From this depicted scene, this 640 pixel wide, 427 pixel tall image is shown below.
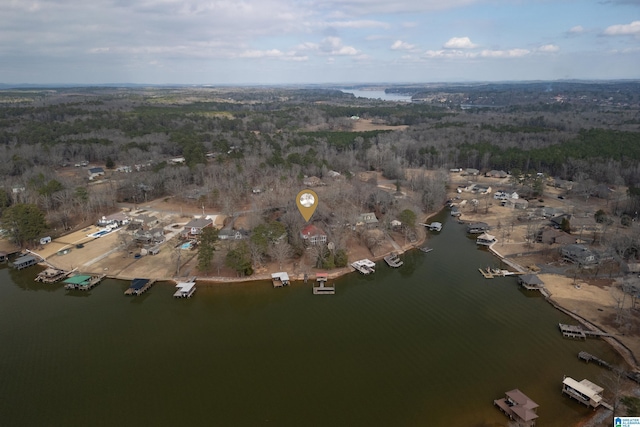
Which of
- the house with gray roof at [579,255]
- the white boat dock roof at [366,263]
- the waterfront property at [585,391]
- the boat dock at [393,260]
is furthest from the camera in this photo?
the boat dock at [393,260]

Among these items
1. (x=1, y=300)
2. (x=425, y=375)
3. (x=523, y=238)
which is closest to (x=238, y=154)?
(x=1, y=300)

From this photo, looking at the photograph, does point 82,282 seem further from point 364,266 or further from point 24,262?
point 364,266

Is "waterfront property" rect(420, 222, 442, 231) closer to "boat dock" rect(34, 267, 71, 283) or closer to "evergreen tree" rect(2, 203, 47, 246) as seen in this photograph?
"boat dock" rect(34, 267, 71, 283)

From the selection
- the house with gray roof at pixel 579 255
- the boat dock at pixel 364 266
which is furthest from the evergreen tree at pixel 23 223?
the house with gray roof at pixel 579 255

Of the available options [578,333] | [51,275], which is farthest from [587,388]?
[51,275]

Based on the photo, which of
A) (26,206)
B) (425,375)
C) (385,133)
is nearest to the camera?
(425,375)

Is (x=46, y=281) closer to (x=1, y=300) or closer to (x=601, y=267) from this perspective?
(x=1, y=300)

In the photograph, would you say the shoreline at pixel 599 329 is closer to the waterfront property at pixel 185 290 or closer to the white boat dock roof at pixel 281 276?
the white boat dock roof at pixel 281 276
